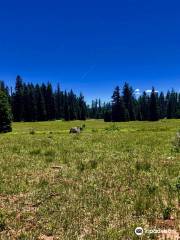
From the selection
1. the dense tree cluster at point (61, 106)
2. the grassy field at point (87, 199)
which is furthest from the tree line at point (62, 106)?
the grassy field at point (87, 199)

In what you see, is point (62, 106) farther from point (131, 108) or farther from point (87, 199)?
point (87, 199)

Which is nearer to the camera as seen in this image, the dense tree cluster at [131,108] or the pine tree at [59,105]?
the dense tree cluster at [131,108]

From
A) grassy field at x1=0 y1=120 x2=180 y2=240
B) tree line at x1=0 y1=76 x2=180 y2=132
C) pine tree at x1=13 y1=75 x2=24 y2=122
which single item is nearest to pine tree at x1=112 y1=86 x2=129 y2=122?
tree line at x1=0 y1=76 x2=180 y2=132

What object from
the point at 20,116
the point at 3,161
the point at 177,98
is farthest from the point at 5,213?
the point at 177,98

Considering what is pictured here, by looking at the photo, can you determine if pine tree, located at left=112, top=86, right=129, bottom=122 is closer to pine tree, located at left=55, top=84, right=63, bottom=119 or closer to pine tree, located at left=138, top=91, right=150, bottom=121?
pine tree, located at left=138, top=91, right=150, bottom=121

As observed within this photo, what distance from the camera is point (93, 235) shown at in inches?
279

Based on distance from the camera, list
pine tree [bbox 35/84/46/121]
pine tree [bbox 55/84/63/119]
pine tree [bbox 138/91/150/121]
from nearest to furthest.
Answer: pine tree [bbox 35/84/46/121]
pine tree [bbox 138/91/150/121]
pine tree [bbox 55/84/63/119]

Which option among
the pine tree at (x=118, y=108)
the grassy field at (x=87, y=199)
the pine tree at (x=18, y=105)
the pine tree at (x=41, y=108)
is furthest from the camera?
the pine tree at (x=41, y=108)

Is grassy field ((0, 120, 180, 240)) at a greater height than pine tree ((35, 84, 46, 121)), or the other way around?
pine tree ((35, 84, 46, 121))

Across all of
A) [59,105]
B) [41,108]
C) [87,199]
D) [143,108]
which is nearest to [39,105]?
[41,108]

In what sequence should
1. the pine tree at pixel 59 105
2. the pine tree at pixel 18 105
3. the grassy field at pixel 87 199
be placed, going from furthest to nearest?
1. the pine tree at pixel 59 105
2. the pine tree at pixel 18 105
3. the grassy field at pixel 87 199

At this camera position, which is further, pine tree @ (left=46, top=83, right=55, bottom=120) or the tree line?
pine tree @ (left=46, top=83, right=55, bottom=120)

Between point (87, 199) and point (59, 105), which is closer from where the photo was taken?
point (87, 199)

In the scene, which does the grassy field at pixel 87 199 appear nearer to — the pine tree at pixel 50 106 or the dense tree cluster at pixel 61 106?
the dense tree cluster at pixel 61 106
